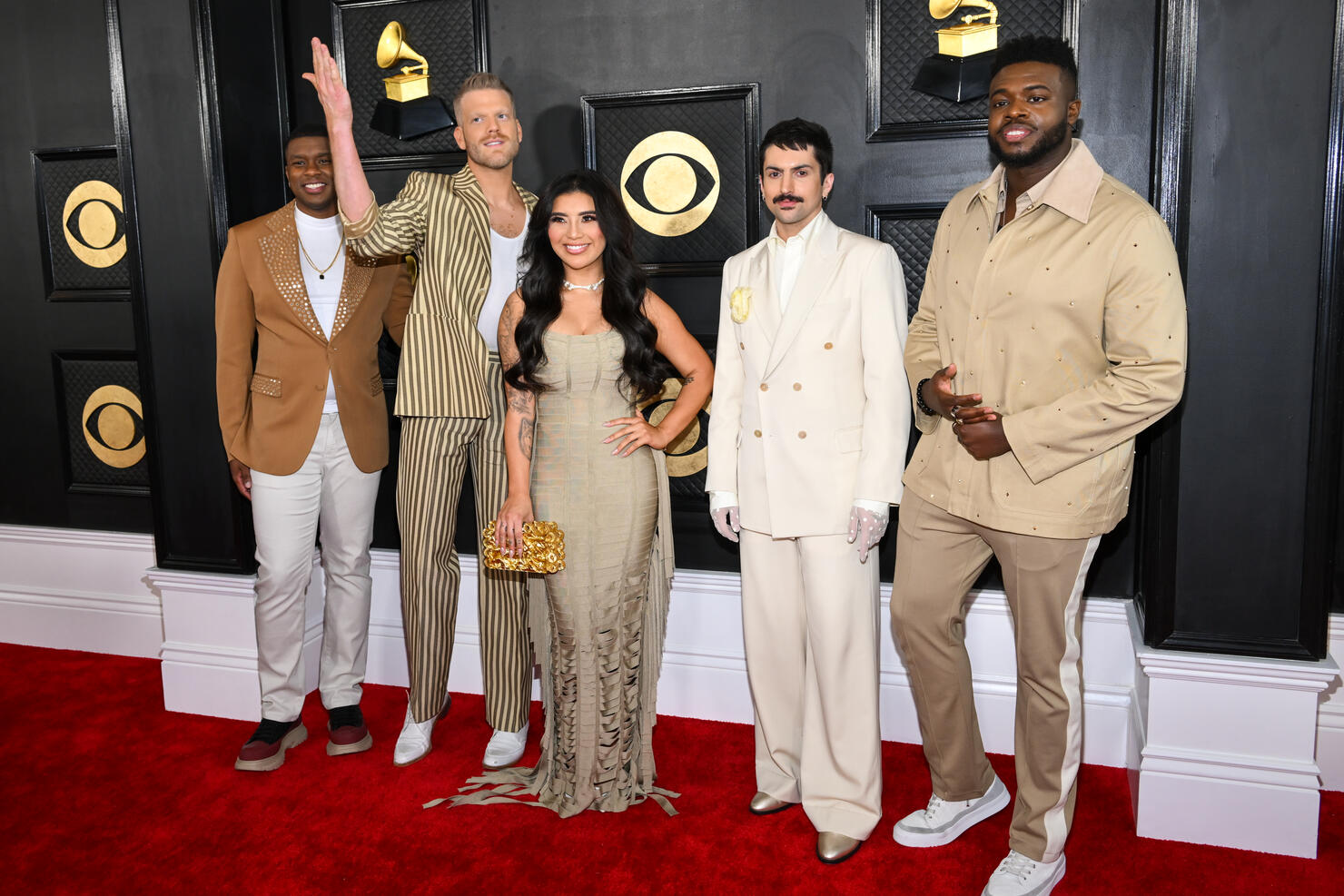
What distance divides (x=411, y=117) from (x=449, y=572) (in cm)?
163

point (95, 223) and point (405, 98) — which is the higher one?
point (405, 98)

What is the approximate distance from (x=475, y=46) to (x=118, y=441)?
2.24m

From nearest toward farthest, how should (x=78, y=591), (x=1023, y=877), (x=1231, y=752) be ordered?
(x=1023, y=877) < (x=1231, y=752) < (x=78, y=591)

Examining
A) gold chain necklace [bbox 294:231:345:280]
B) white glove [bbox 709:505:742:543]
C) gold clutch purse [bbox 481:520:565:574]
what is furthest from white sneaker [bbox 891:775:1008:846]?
gold chain necklace [bbox 294:231:345:280]

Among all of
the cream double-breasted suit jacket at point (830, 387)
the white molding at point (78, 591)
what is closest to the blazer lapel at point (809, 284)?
the cream double-breasted suit jacket at point (830, 387)

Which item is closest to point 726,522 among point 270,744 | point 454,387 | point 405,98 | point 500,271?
point 454,387

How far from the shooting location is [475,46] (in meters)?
3.46

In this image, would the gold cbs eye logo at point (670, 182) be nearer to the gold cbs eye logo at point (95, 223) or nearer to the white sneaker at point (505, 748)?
the white sneaker at point (505, 748)

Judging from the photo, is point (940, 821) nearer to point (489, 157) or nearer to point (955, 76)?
point (955, 76)

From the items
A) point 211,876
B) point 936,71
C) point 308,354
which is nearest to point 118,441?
point 308,354

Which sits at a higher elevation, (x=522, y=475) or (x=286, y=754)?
(x=522, y=475)

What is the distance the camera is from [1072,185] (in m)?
A: 2.29

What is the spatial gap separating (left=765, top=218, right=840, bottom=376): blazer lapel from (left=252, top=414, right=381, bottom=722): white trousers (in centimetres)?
156

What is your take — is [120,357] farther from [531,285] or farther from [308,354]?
[531,285]
